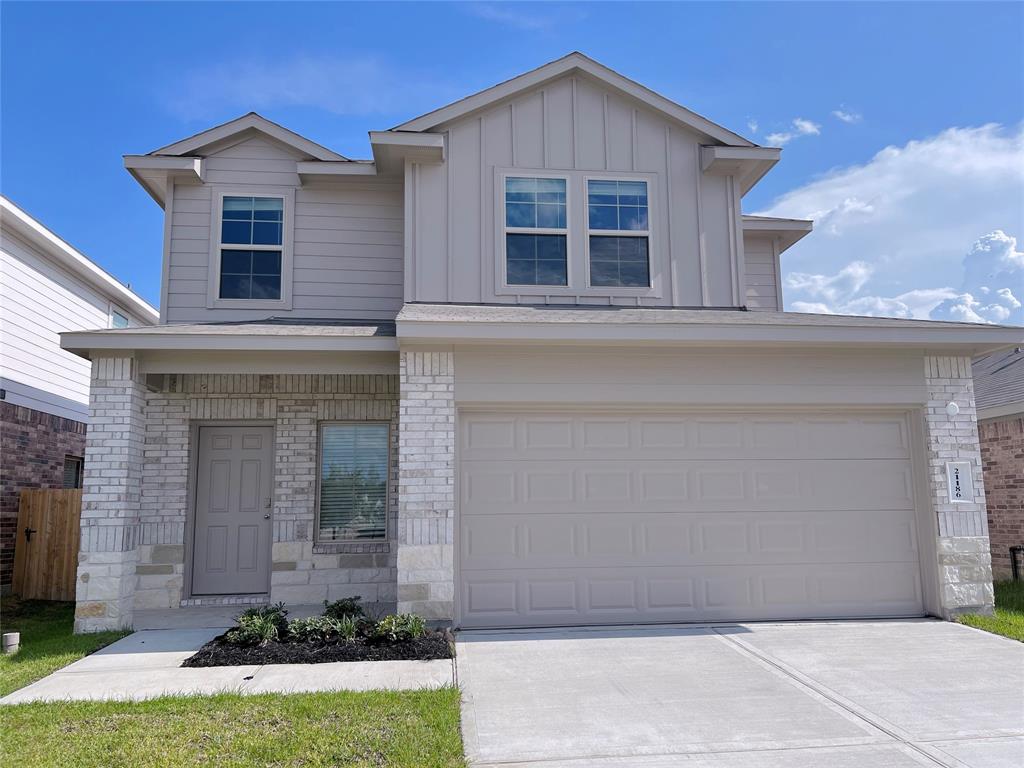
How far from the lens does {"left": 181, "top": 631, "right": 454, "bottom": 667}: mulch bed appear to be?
20.5 ft

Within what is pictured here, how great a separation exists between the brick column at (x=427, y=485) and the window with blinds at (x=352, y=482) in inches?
77.2

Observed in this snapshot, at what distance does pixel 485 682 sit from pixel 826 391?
485 cm

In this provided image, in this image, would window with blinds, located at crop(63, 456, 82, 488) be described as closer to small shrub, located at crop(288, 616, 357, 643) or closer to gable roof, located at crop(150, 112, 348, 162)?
gable roof, located at crop(150, 112, 348, 162)

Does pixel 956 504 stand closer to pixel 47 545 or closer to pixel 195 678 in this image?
pixel 195 678

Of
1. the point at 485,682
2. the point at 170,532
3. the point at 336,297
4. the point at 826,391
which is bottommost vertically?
the point at 485,682

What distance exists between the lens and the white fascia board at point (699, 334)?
7309mm

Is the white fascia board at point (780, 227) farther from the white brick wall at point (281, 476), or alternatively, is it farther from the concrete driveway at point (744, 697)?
the concrete driveway at point (744, 697)

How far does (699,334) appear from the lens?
7.51 meters

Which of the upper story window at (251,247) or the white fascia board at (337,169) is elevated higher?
the white fascia board at (337,169)

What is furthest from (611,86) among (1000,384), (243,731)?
(243,731)

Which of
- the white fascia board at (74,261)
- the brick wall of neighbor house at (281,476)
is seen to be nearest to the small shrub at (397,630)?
the brick wall of neighbor house at (281,476)

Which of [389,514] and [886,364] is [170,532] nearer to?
[389,514]

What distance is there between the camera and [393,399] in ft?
30.5

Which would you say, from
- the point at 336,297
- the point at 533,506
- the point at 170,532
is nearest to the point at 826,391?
the point at 533,506
